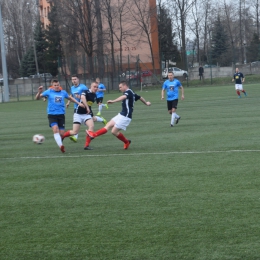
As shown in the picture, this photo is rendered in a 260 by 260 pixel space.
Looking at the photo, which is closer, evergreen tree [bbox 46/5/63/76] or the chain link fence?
the chain link fence

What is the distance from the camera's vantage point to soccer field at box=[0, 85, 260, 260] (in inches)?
218

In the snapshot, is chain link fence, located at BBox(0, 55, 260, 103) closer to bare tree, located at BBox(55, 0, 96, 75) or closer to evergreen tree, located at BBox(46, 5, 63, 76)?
bare tree, located at BBox(55, 0, 96, 75)

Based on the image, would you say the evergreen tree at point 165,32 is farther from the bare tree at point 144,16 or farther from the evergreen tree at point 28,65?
the evergreen tree at point 28,65

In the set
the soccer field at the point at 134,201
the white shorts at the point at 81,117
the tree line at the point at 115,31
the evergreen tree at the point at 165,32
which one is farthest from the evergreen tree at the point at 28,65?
the soccer field at the point at 134,201

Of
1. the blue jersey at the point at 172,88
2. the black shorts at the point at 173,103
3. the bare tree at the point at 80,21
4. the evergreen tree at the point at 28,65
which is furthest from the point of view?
the evergreen tree at the point at 28,65

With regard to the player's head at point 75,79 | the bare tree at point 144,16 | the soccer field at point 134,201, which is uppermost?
the bare tree at point 144,16

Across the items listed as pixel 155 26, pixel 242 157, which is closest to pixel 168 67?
pixel 155 26

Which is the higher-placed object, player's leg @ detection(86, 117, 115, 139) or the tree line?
the tree line

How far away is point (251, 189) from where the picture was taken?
769cm

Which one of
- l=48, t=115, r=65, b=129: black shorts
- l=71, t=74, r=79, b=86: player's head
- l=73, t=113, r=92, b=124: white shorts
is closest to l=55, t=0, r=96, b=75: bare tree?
l=71, t=74, r=79, b=86: player's head

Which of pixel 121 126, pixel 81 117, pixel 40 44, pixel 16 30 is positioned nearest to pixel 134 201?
pixel 121 126

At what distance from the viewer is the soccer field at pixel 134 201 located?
18.1ft

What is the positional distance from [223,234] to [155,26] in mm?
65754

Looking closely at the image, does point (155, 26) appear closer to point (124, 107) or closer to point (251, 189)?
point (124, 107)
